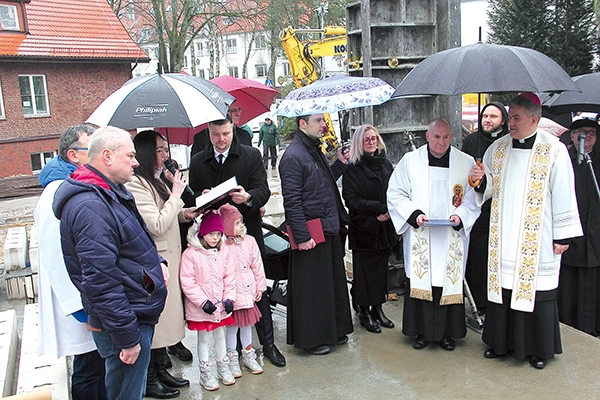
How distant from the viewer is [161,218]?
3.54 m

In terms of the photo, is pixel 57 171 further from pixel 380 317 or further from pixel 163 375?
pixel 380 317

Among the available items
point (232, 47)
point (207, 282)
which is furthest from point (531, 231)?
point (232, 47)

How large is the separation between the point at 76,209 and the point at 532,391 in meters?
3.17

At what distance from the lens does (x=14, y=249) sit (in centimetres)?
647

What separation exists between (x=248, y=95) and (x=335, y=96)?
1.60m

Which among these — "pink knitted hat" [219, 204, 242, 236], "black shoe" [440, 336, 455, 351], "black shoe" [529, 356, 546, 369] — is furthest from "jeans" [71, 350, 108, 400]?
"black shoe" [529, 356, 546, 369]

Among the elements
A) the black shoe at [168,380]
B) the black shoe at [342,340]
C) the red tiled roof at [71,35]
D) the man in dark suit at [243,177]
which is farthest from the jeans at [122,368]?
the red tiled roof at [71,35]

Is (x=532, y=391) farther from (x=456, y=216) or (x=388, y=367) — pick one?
(x=456, y=216)

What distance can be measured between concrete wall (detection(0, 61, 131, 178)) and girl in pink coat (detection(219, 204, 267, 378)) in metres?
→ 18.4

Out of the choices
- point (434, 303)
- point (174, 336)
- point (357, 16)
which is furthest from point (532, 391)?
point (357, 16)

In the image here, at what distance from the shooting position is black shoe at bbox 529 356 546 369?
4.11m

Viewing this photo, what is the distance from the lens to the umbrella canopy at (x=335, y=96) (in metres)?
4.21

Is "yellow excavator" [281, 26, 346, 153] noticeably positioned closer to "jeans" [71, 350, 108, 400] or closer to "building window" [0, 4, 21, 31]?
"building window" [0, 4, 21, 31]

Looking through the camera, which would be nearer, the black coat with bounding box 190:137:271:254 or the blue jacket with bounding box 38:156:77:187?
the blue jacket with bounding box 38:156:77:187
